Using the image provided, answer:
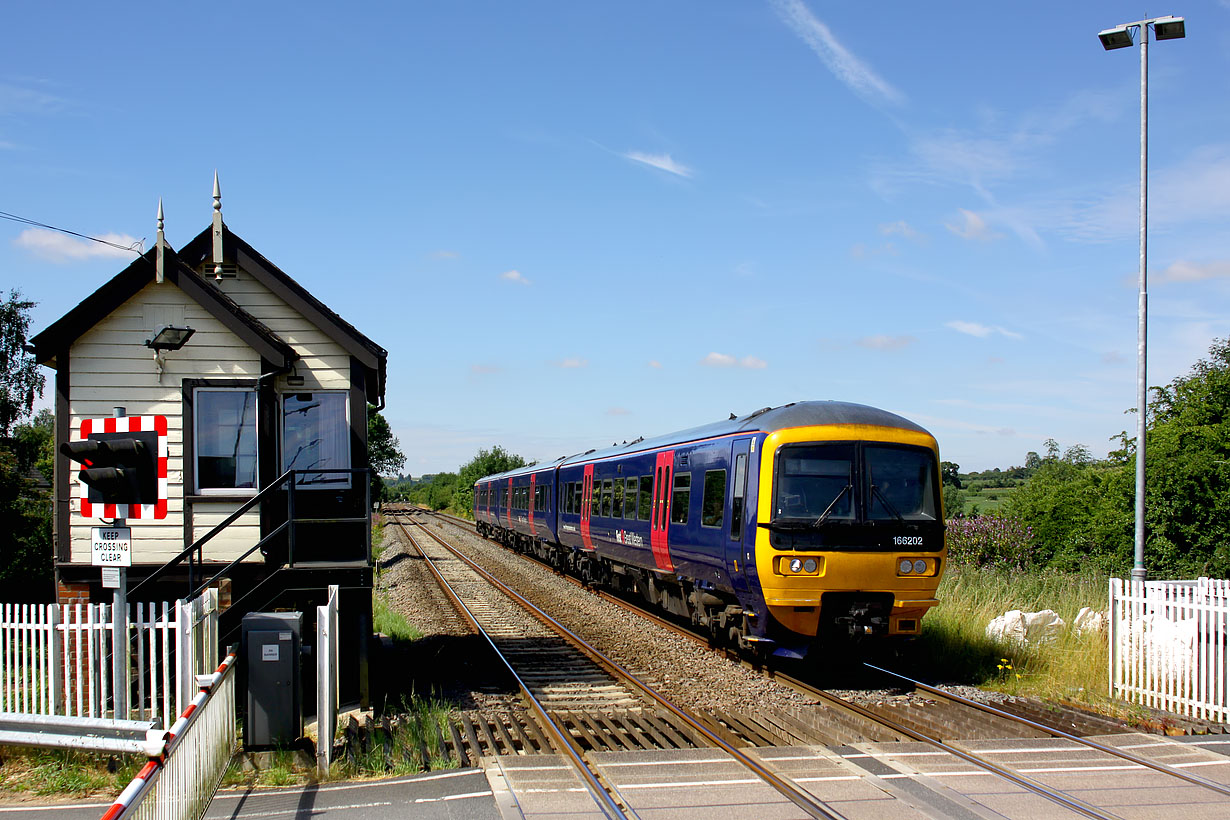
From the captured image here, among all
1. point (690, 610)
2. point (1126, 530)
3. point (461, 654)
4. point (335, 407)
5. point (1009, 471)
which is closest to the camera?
point (335, 407)

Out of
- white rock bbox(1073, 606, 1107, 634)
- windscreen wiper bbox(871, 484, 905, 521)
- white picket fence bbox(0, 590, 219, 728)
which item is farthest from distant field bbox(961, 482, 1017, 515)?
white picket fence bbox(0, 590, 219, 728)

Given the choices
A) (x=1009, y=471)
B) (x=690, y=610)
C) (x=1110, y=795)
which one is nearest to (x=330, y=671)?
(x=1110, y=795)

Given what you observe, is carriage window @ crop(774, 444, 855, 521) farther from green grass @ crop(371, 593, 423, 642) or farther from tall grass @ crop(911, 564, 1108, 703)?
green grass @ crop(371, 593, 423, 642)

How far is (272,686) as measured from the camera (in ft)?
24.4

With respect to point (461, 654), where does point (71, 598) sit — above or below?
above

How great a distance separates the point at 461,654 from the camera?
506 inches

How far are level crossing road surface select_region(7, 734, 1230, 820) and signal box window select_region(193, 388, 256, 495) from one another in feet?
13.1

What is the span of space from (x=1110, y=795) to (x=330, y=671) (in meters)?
5.54

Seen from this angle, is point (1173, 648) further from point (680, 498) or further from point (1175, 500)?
point (1175, 500)

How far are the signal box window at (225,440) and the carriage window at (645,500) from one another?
6837mm

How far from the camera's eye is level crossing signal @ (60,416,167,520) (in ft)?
22.1

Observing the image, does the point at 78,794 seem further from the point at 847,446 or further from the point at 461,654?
the point at 847,446

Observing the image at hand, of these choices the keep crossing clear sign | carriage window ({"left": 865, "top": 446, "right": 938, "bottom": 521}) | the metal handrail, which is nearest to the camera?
the keep crossing clear sign

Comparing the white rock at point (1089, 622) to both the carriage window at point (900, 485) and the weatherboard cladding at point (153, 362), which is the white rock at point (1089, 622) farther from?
the weatherboard cladding at point (153, 362)
